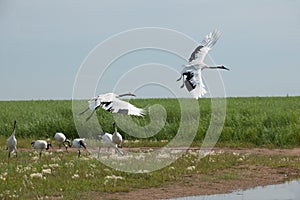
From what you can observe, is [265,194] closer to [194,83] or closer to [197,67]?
[197,67]

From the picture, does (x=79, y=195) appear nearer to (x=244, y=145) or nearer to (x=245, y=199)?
(x=245, y=199)

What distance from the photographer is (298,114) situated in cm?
2723

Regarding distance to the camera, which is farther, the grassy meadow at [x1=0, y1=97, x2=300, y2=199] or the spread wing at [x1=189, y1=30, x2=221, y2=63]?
the grassy meadow at [x1=0, y1=97, x2=300, y2=199]

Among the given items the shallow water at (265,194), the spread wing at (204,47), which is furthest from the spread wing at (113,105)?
the shallow water at (265,194)

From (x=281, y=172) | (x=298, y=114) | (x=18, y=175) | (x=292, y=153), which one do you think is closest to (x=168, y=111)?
(x=298, y=114)

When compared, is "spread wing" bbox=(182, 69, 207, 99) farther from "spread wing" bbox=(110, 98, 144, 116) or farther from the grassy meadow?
the grassy meadow

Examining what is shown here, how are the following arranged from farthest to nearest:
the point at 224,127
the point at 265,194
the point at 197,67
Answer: the point at 224,127 < the point at 265,194 < the point at 197,67

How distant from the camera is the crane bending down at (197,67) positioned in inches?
375

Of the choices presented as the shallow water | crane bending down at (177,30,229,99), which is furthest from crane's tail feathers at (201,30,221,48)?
the shallow water

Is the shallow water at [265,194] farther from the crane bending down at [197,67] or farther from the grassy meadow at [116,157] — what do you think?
the crane bending down at [197,67]

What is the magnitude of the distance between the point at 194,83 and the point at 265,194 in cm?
510

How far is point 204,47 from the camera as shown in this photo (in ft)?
35.9

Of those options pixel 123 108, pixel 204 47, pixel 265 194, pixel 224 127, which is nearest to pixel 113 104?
pixel 123 108

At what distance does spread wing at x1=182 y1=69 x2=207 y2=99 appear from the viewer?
9414 millimetres
